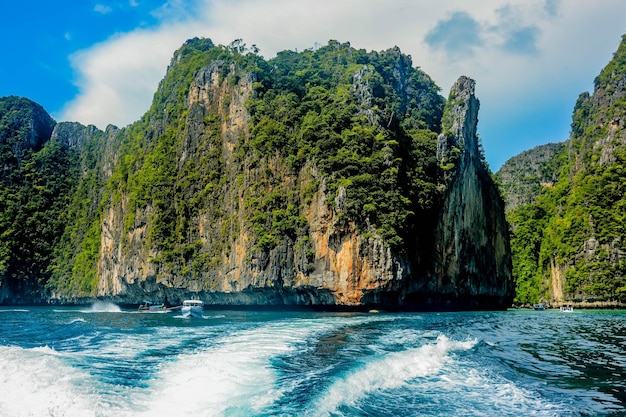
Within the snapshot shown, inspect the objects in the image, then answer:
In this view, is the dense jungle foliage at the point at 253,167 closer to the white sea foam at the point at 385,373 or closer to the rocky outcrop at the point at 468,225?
the rocky outcrop at the point at 468,225

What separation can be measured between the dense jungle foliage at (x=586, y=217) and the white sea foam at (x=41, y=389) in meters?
61.7

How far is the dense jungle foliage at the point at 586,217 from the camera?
2477 inches

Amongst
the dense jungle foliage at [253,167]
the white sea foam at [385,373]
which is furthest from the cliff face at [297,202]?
the white sea foam at [385,373]

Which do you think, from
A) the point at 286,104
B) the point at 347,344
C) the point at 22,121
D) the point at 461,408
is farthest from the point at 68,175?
the point at 461,408

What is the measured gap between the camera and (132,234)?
208 ft

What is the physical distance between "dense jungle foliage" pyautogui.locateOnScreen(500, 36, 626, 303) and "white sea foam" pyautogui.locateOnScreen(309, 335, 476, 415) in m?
51.2

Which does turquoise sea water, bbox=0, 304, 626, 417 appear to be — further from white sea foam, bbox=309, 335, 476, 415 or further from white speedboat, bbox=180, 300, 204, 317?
white speedboat, bbox=180, 300, 204, 317

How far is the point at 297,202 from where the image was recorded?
4931 centimetres

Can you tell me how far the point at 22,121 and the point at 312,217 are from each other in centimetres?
8075

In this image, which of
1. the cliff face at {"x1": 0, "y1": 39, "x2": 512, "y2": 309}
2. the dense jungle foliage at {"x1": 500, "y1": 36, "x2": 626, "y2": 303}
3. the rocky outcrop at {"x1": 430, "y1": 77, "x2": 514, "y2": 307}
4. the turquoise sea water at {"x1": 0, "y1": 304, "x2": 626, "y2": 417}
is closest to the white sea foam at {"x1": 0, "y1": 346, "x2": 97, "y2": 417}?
the turquoise sea water at {"x1": 0, "y1": 304, "x2": 626, "y2": 417}

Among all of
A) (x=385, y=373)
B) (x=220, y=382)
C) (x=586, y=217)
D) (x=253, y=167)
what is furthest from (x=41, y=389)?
(x=586, y=217)

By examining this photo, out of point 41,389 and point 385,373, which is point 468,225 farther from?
point 41,389

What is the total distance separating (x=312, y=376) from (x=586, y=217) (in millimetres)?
62646

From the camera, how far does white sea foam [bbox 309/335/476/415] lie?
41.5ft
